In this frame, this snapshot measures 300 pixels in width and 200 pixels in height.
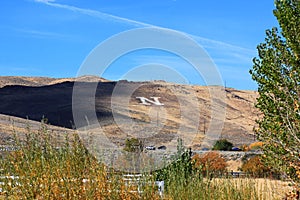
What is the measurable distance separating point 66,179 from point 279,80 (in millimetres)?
5988

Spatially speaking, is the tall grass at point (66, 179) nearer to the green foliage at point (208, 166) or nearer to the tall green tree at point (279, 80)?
the green foliage at point (208, 166)

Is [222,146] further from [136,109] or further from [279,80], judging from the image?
[279,80]

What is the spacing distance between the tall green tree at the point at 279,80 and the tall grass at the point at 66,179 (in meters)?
2.87

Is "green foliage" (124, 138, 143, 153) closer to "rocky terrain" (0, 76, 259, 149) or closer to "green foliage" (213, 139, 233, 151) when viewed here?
"green foliage" (213, 139, 233, 151)

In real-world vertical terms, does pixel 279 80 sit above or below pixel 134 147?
above

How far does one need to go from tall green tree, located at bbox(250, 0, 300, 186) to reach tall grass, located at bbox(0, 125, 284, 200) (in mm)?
2871

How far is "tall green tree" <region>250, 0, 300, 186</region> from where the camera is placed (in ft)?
34.8

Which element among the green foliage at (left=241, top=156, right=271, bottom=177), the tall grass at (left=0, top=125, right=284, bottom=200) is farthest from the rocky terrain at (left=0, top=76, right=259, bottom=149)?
the tall grass at (left=0, top=125, right=284, bottom=200)

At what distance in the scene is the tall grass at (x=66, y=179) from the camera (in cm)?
676

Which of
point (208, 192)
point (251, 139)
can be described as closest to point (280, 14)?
point (208, 192)

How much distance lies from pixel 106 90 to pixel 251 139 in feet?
102

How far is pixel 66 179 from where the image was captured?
22.4ft

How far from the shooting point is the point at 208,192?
8.03m

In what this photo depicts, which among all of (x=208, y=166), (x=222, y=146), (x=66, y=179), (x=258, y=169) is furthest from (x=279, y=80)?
(x=222, y=146)
